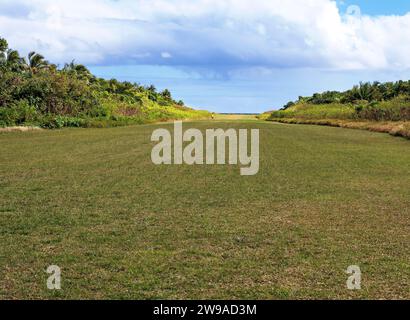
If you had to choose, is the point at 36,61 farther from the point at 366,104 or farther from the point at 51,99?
the point at 366,104

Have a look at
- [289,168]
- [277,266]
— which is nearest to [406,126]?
[289,168]

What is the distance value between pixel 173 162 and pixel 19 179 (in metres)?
5.31

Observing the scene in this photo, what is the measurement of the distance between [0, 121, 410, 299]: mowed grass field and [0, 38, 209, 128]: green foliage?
2379 cm

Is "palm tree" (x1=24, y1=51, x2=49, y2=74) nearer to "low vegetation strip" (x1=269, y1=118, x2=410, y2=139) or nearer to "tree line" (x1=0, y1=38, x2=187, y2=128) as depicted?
"tree line" (x1=0, y1=38, x2=187, y2=128)

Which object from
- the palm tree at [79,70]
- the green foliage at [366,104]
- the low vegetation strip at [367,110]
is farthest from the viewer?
the palm tree at [79,70]

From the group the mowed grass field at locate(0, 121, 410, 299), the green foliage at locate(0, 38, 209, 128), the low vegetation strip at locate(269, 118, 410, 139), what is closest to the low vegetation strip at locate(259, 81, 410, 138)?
the low vegetation strip at locate(269, 118, 410, 139)

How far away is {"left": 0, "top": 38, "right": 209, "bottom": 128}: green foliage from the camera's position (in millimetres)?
37469

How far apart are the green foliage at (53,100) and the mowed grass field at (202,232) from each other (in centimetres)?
2379

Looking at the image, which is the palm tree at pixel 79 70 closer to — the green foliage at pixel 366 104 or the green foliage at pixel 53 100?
the green foliage at pixel 53 100

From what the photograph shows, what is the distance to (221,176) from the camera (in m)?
13.4

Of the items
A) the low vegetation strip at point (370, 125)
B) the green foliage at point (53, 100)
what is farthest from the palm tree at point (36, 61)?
the low vegetation strip at point (370, 125)

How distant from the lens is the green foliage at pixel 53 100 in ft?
123

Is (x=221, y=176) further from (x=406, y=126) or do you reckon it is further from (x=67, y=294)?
(x=406, y=126)
